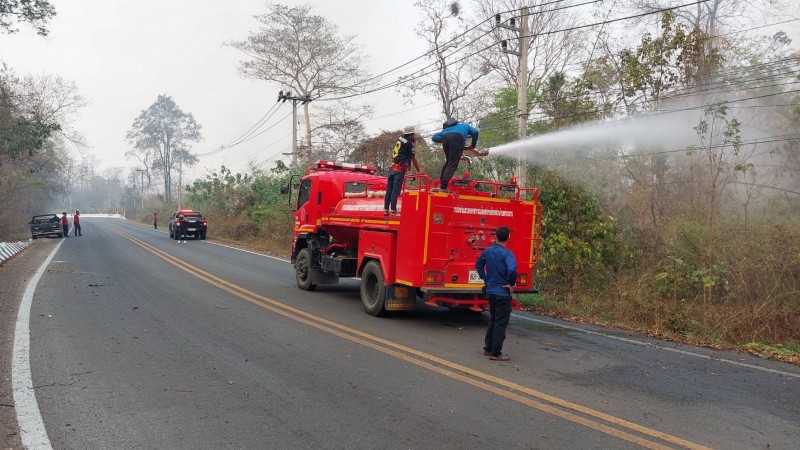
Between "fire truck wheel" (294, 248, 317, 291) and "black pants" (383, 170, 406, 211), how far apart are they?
3.84m

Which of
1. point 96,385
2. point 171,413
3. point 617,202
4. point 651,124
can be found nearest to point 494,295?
point 171,413

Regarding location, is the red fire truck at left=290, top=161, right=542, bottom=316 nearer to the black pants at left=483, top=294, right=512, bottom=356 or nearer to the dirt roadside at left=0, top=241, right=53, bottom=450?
the black pants at left=483, top=294, right=512, bottom=356

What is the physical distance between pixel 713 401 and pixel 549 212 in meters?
7.49

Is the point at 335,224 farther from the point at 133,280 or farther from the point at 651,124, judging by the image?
the point at 651,124

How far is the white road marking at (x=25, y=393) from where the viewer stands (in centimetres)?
429

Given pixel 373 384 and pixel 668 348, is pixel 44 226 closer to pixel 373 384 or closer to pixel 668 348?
pixel 373 384

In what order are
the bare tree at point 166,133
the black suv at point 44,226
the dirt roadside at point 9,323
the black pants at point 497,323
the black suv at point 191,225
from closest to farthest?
the dirt roadside at point 9,323, the black pants at point 497,323, the black suv at point 191,225, the black suv at point 44,226, the bare tree at point 166,133

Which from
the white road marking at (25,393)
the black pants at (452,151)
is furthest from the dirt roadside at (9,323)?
the black pants at (452,151)

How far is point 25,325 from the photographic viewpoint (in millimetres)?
8312

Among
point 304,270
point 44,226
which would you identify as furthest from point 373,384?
point 44,226

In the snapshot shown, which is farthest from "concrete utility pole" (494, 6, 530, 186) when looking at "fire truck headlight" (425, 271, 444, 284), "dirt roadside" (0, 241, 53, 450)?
"dirt roadside" (0, 241, 53, 450)

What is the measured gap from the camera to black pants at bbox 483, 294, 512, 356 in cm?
680

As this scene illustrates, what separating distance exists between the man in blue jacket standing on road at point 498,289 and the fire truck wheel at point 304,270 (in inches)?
247

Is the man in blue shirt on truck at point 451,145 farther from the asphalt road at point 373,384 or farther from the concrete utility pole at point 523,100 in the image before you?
the concrete utility pole at point 523,100
